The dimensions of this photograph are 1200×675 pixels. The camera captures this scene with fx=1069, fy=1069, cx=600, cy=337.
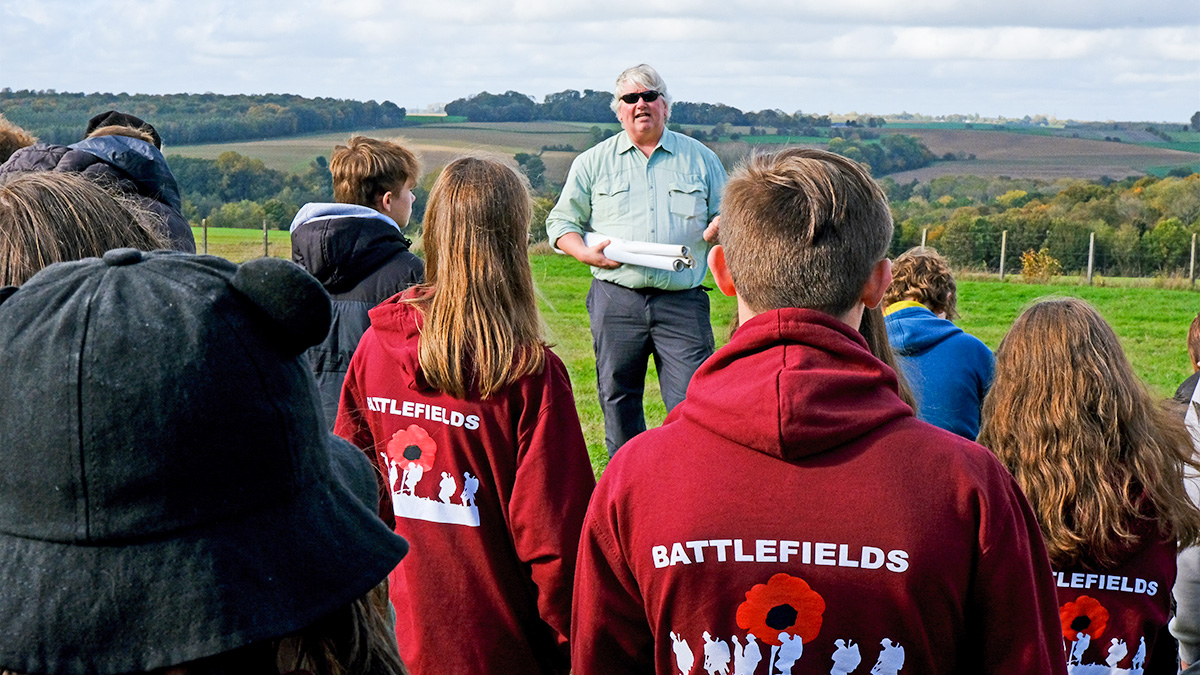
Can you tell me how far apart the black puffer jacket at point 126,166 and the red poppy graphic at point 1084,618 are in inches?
111

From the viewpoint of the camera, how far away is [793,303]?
1891 millimetres

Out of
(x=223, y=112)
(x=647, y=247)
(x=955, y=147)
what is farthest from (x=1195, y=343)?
(x=955, y=147)

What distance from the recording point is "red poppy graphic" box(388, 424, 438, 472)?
111 inches

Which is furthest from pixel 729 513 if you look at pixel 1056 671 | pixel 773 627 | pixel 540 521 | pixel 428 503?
pixel 428 503

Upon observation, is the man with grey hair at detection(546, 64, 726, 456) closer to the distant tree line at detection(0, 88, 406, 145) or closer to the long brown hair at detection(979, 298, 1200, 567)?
the long brown hair at detection(979, 298, 1200, 567)

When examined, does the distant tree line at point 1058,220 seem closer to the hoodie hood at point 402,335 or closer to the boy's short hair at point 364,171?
the boy's short hair at point 364,171

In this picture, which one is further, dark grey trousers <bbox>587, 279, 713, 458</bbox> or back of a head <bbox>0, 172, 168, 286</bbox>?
dark grey trousers <bbox>587, 279, 713, 458</bbox>

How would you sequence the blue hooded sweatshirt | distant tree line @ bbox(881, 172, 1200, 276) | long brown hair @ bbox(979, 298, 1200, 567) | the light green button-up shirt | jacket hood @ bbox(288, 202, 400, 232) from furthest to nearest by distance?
distant tree line @ bbox(881, 172, 1200, 276) → the light green button-up shirt → jacket hood @ bbox(288, 202, 400, 232) → the blue hooded sweatshirt → long brown hair @ bbox(979, 298, 1200, 567)

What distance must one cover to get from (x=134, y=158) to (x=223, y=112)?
44890 mm

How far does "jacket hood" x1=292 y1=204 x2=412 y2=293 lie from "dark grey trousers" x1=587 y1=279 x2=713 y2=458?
6.91 ft

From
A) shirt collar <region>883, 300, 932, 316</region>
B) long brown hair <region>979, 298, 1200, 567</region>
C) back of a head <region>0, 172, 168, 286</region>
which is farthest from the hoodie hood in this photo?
shirt collar <region>883, 300, 932, 316</region>

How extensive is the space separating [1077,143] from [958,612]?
2763 inches

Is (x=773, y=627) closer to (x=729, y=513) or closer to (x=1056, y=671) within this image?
(x=729, y=513)

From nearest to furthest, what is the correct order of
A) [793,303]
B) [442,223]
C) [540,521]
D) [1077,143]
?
[793,303]
[540,521]
[442,223]
[1077,143]
